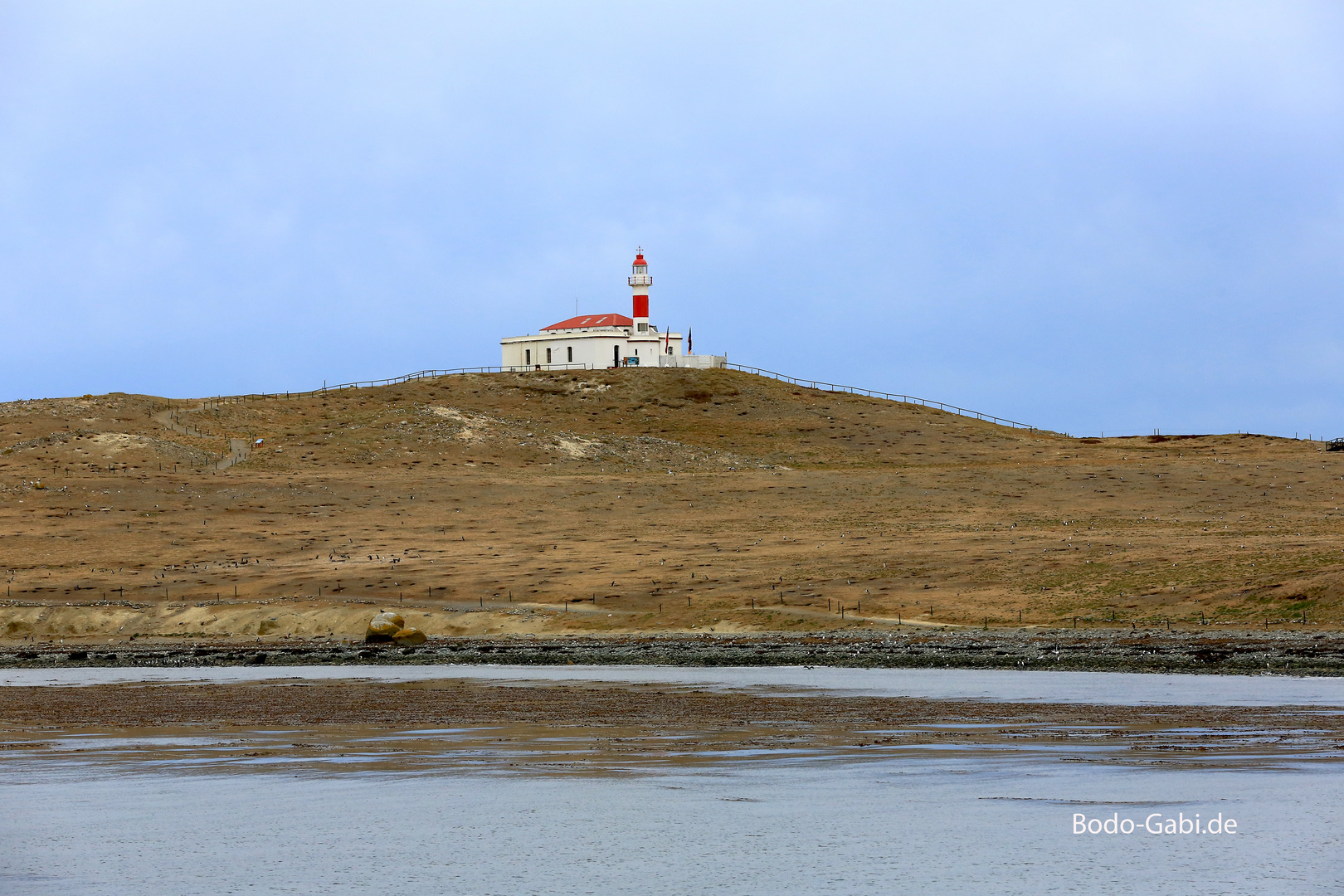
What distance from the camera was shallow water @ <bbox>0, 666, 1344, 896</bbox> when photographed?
11398 millimetres

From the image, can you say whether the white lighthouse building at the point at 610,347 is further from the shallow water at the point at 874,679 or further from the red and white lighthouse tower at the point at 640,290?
the shallow water at the point at 874,679

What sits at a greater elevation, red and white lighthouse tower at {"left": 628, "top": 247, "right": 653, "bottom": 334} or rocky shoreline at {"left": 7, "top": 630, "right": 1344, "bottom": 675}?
red and white lighthouse tower at {"left": 628, "top": 247, "right": 653, "bottom": 334}

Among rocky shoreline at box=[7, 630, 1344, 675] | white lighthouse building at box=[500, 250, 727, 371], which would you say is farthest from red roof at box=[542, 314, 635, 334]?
rocky shoreline at box=[7, 630, 1344, 675]

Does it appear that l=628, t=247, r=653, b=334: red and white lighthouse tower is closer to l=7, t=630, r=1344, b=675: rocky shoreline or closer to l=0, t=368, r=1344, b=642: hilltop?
l=0, t=368, r=1344, b=642: hilltop

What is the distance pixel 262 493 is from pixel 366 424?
25139 millimetres

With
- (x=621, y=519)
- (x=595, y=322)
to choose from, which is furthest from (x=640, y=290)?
(x=621, y=519)

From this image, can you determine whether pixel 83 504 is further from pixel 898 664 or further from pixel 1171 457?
pixel 1171 457

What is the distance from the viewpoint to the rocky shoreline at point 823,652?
3019 centimetres

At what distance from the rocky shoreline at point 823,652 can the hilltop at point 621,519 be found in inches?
85.7

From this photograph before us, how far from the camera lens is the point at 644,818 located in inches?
551

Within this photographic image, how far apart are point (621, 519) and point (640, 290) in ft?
225

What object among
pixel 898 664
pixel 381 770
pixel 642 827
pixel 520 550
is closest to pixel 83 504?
pixel 520 550

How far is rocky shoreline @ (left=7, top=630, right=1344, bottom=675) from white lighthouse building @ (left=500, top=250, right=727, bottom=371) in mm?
83722

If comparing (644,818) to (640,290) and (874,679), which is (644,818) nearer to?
(874,679)
